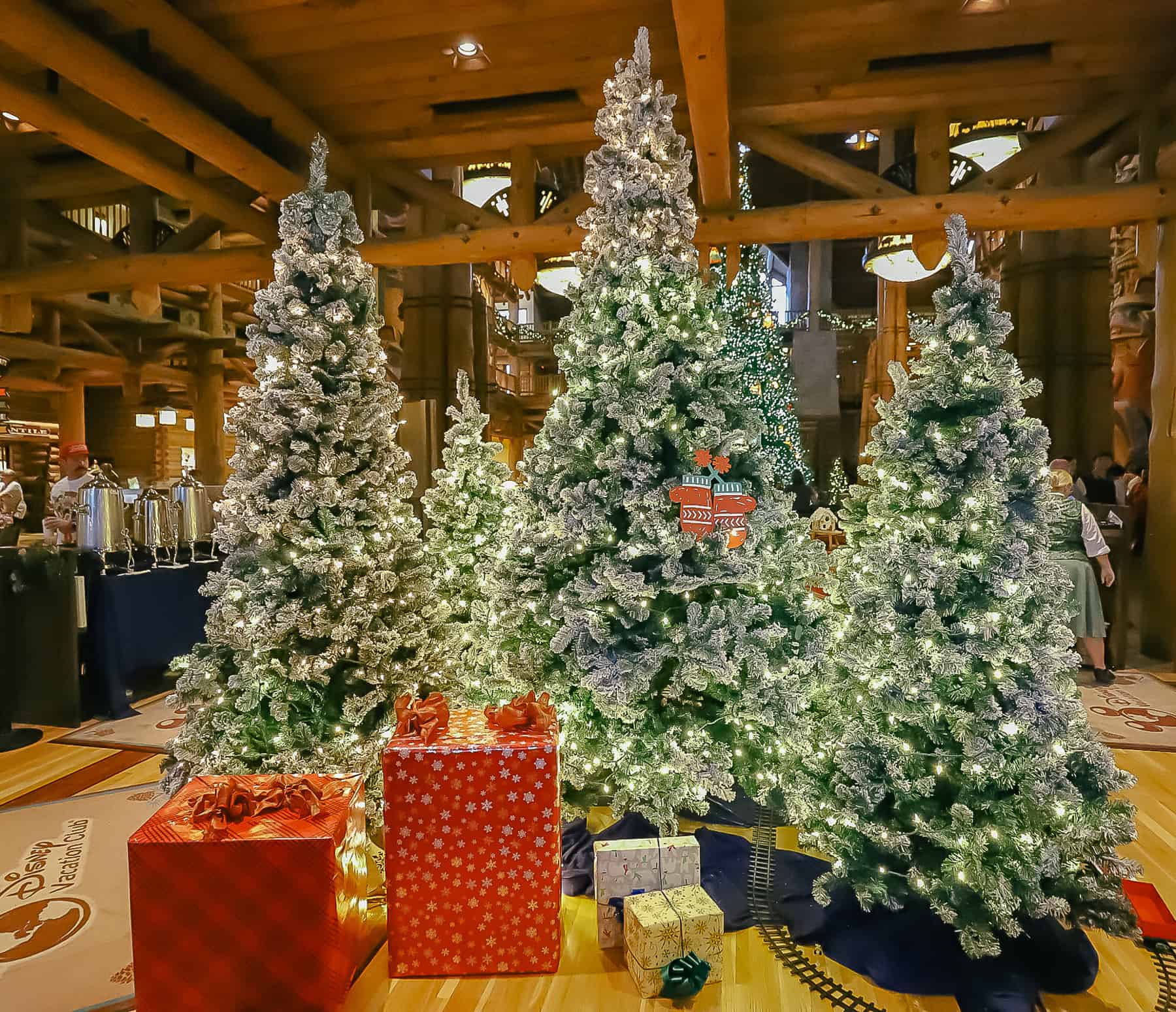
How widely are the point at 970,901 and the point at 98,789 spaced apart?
10.9ft

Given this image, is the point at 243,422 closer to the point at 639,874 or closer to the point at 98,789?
the point at 98,789

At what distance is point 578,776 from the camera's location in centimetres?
245

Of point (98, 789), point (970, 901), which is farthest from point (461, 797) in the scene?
point (98, 789)

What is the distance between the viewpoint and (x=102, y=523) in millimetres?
3980

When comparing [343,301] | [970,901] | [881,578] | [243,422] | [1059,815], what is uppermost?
[343,301]

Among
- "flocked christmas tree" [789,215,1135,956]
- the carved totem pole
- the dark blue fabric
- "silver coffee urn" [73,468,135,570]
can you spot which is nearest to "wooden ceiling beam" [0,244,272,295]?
"silver coffee urn" [73,468,135,570]

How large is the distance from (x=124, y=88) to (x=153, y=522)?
2349 mm

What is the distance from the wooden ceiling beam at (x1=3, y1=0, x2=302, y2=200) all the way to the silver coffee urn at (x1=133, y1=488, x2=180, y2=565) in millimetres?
2138

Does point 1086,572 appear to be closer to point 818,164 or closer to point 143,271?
point 818,164

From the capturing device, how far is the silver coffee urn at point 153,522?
13.5ft

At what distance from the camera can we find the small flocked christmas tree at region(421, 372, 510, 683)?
3.67 metres

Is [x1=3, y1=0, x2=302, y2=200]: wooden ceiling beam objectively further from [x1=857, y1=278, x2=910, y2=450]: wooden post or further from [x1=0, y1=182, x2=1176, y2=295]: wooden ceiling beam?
[x1=857, y1=278, x2=910, y2=450]: wooden post

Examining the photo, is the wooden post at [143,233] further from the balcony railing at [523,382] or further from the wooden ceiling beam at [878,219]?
the balcony railing at [523,382]

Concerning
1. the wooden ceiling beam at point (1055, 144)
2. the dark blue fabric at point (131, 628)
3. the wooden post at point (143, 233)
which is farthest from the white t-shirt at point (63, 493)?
the wooden ceiling beam at point (1055, 144)
